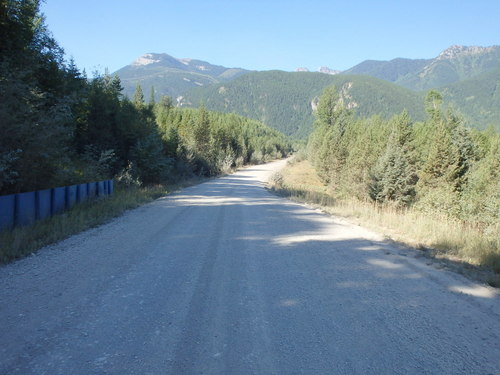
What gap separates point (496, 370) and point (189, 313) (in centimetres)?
299

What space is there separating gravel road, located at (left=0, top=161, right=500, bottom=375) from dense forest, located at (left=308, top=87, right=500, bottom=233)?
261 inches

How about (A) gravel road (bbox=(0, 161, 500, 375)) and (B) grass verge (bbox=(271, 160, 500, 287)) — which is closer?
(A) gravel road (bbox=(0, 161, 500, 375))

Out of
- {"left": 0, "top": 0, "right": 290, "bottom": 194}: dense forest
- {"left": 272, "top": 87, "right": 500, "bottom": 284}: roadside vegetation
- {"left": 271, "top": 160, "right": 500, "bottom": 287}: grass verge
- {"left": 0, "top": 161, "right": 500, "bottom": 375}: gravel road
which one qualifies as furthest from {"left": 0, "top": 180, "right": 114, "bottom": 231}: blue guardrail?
{"left": 272, "top": 87, "right": 500, "bottom": 284}: roadside vegetation

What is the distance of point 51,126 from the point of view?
952 centimetres

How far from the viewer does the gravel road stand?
119 inches

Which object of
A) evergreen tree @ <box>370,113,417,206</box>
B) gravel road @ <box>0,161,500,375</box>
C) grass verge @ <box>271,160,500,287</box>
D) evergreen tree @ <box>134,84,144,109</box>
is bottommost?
gravel road @ <box>0,161,500,375</box>

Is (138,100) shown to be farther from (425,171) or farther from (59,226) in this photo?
(59,226)

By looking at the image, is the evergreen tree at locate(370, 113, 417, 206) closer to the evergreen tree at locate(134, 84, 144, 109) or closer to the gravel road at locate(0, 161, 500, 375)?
the gravel road at locate(0, 161, 500, 375)

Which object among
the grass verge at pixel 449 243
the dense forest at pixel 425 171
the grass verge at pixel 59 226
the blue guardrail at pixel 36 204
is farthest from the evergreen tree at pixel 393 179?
the blue guardrail at pixel 36 204

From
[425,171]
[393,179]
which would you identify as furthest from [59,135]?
[425,171]

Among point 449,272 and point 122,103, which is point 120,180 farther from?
point 449,272

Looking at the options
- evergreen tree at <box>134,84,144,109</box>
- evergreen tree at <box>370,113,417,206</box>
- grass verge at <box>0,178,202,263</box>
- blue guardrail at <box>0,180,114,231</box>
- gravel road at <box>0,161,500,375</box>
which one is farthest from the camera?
evergreen tree at <box>134,84,144,109</box>

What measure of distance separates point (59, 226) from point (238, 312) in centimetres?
630

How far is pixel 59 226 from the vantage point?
838 centimetres
